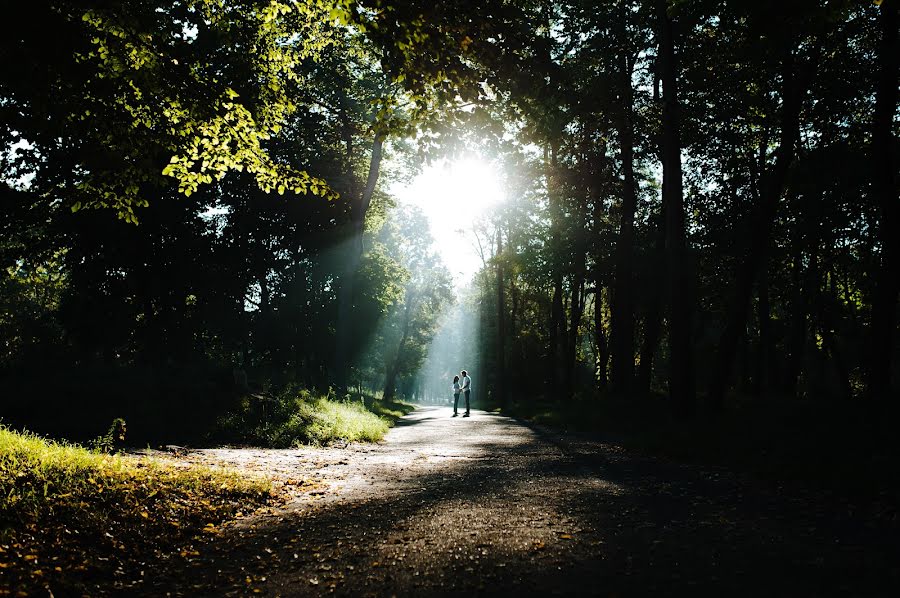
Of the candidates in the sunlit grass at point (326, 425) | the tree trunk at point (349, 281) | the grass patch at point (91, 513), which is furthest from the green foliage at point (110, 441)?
the tree trunk at point (349, 281)

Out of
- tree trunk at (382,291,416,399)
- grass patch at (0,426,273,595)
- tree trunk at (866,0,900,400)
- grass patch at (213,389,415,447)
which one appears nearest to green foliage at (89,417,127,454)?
grass patch at (0,426,273,595)

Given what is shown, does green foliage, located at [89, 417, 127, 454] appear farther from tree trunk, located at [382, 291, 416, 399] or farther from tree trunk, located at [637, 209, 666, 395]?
tree trunk, located at [382, 291, 416, 399]

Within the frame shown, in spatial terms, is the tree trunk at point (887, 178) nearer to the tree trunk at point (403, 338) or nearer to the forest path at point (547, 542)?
the forest path at point (547, 542)

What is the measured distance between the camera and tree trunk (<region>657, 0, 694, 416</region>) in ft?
41.7

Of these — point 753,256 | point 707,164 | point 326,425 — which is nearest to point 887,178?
point 753,256

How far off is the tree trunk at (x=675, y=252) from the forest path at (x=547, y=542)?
5413 millimetres

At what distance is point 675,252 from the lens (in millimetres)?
13047

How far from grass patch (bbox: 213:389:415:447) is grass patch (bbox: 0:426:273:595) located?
5435mm

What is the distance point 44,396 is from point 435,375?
4928 inches

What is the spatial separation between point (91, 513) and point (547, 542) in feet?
13.2

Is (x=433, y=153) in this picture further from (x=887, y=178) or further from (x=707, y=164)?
(x=707, y=164)

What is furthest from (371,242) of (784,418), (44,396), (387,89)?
(784,418)

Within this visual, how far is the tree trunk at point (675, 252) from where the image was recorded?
41.7 ft

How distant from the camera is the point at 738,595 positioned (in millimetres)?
3299
